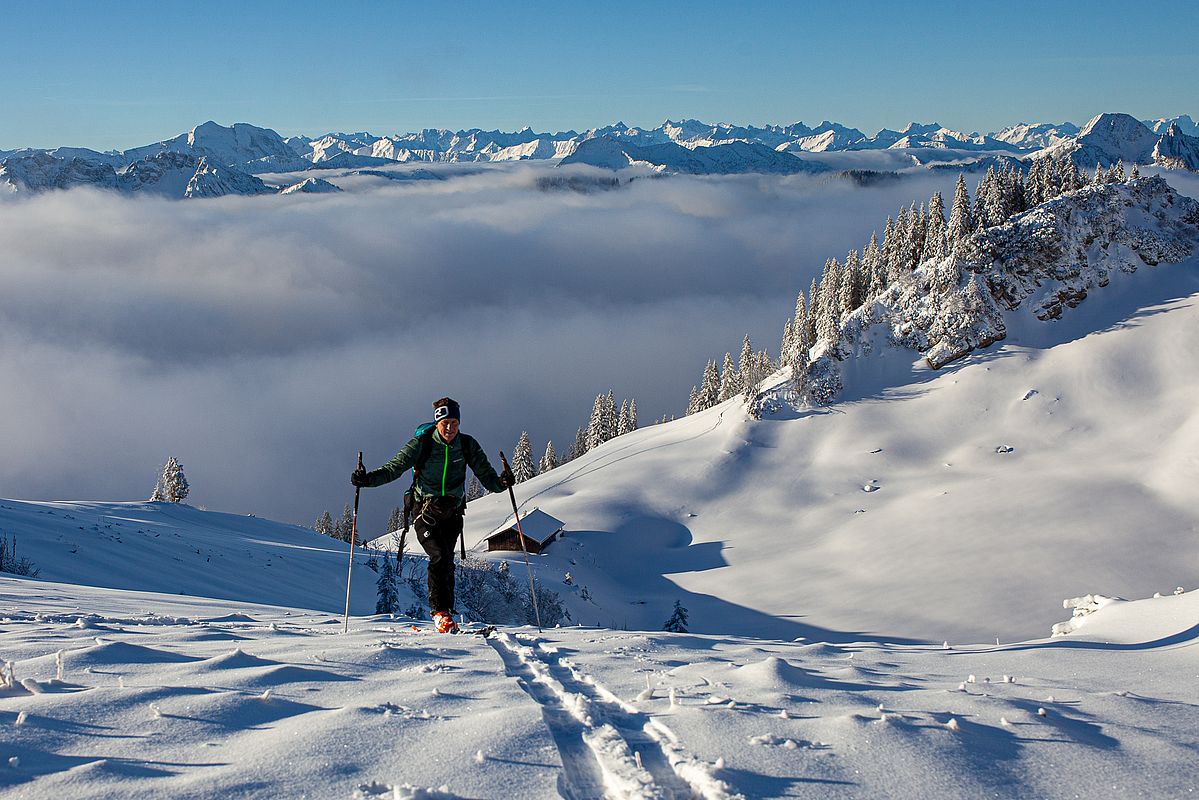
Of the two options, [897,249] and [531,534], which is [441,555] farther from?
[897,249]

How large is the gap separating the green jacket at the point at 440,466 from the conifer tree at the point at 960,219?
3290 inches

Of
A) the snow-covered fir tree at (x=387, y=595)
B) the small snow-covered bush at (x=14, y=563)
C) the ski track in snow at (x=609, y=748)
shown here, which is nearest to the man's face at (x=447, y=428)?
the ski track in snow at (x=609, y=748)

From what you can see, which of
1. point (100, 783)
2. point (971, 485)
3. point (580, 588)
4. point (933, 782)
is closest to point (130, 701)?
point (100, 783)

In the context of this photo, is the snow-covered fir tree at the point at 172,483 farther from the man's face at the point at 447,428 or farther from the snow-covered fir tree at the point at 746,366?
the man's face at the point at 447,428

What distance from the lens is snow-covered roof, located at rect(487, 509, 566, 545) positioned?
55.0 meters

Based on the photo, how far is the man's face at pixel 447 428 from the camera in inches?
401

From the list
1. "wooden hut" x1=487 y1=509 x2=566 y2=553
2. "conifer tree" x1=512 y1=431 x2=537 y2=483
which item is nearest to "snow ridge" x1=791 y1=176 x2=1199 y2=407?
"wooden hut" x1=487 y1=509 x2=566 y2=553

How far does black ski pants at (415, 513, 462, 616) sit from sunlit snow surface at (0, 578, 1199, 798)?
2.51m

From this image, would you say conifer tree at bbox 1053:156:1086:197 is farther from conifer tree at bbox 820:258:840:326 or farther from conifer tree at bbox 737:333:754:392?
conifer tree at bbox 737:333:754:392

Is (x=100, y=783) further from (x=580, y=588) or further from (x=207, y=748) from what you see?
(x=580, y=588)

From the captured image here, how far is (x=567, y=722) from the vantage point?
497 cm

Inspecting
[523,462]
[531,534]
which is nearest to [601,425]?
[523,462]

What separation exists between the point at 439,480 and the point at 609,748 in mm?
6608

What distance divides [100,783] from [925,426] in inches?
2715
